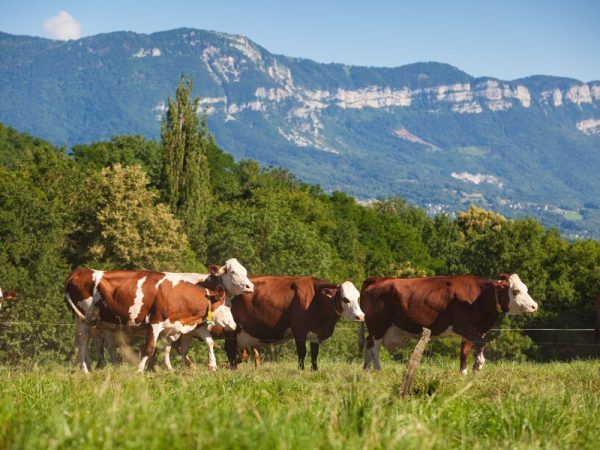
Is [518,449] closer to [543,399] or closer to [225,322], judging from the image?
[543,399]

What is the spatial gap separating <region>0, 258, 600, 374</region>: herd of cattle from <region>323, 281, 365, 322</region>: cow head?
0.02 m

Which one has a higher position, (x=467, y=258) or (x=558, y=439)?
(x=558, y=439)

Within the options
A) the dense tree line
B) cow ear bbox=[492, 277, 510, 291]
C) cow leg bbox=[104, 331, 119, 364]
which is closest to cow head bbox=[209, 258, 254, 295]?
cow leg bbox=[104, 331, 119, 364]

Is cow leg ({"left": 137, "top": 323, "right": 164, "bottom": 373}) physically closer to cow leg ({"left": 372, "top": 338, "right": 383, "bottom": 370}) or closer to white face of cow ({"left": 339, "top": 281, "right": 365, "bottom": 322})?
white face of cow ({"left": 339, "top": 281, "right": 365, "bottom": 322})

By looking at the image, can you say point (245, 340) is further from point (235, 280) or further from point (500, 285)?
point (500, 285)

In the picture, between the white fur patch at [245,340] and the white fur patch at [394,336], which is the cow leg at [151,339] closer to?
the white fur patch at [245,340]

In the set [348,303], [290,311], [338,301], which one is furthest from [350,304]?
[290,311]

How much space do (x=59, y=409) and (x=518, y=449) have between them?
440cm

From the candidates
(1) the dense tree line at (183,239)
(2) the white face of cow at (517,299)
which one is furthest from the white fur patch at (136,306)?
(1) the dense tree line at (183,239)

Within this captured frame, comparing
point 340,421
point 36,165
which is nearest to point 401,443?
point 340,421

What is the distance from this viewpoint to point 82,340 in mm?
19125

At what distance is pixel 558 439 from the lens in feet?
A: 31.0

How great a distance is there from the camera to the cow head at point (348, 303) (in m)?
19.6

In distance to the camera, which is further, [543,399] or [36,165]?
[36,165]
